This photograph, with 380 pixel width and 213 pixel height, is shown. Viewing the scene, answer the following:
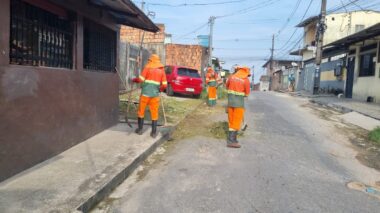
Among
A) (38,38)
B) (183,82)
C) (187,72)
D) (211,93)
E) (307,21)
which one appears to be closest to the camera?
(38,38)

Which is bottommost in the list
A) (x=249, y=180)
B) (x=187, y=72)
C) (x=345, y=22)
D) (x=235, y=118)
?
(x=249, y=180)

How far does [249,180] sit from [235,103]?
287 cm

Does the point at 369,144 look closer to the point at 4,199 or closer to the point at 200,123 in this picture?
the point at 200,123

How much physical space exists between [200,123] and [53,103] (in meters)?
5.89

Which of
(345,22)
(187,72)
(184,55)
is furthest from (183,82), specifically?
(345,22)

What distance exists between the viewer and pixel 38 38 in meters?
6.09

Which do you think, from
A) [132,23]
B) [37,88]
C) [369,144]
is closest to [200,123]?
[132,23]

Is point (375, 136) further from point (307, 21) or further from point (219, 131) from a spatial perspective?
point (307, 21)

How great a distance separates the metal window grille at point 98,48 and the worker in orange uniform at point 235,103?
116 inches

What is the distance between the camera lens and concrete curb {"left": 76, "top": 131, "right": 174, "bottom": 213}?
4482mm

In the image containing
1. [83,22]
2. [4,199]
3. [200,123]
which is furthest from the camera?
[200,123]

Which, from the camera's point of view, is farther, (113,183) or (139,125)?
(139,125)

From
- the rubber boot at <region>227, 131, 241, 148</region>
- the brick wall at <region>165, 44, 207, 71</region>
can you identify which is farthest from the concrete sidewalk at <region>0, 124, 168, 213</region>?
the brick wall at <region>165, 44, 207, 71</region>

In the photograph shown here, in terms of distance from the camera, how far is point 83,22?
25.3 feet
